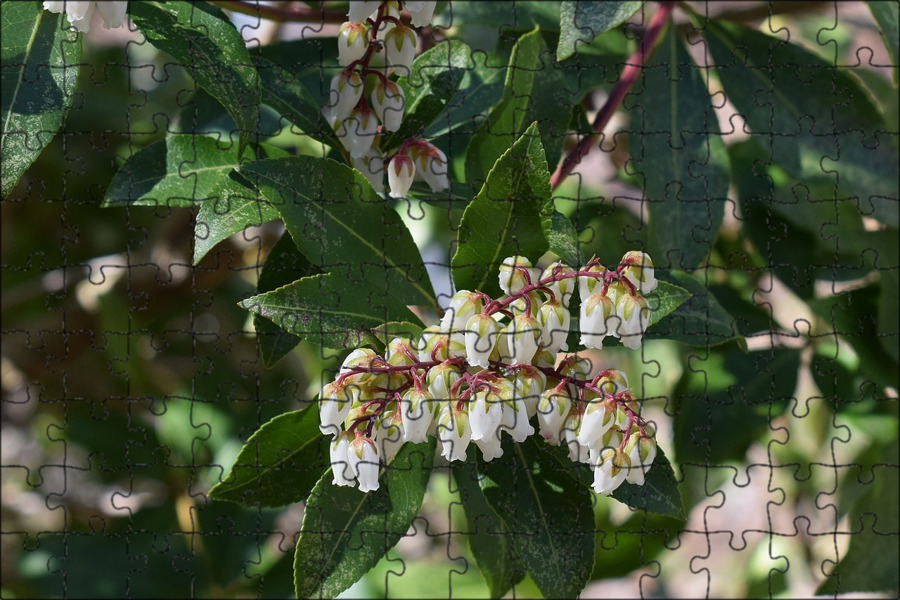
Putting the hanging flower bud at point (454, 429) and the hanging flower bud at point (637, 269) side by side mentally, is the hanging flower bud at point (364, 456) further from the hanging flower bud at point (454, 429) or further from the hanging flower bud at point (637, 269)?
the hanging flower bud at point (637, 269)

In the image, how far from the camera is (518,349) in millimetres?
822

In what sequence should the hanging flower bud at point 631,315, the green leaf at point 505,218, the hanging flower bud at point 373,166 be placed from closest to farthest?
1. the hanging flower bud at point 631,315
2. the green leaf at point 505,218
3. the hanging flower bud at point 373,166

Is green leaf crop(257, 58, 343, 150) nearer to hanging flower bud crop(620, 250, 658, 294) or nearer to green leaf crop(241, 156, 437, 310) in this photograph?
green leaf crop(241, 156, 437, 310)

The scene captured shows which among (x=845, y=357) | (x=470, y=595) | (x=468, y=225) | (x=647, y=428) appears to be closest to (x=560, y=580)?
(x=647, y=428)

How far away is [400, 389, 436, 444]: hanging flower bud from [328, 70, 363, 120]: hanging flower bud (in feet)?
1.08

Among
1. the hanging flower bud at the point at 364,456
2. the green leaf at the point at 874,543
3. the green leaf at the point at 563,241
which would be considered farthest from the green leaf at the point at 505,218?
the green leaf at the point at 874,543

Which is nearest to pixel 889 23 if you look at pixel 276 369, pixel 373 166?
pixel 373 166

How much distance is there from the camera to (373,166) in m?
1.04

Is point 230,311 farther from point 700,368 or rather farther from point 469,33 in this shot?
point 700,368

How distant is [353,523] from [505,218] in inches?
13.5

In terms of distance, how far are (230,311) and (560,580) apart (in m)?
0.99

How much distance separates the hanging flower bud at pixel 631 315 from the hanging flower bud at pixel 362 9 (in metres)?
0.38

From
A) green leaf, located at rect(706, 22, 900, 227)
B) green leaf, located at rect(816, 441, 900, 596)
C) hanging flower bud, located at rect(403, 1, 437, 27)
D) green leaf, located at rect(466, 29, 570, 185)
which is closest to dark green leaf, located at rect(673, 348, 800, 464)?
green leaf, located at rect(816, 441, 900, 596)

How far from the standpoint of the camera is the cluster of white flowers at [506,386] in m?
0.82
